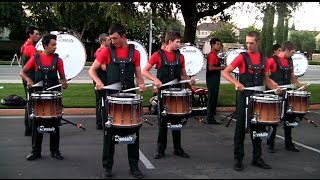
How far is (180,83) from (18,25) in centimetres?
3107

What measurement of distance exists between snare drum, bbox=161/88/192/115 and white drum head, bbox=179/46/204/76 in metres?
4.96

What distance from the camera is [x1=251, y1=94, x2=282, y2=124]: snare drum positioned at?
6250mm

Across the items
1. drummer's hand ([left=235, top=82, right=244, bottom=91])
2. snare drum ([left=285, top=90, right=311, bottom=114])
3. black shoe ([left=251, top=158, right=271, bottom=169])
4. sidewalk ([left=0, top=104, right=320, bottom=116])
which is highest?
drummer's hand ([left=235, top=82, right=244, bottom=91])

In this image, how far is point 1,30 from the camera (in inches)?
1480

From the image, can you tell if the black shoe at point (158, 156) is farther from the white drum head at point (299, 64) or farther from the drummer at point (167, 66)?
the white drum head at point (299, 64)

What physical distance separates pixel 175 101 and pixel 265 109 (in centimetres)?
144

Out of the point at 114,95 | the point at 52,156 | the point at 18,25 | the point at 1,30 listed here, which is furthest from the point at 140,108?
the point at 1,30

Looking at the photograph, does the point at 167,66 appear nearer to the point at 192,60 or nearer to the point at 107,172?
the point at 107,172

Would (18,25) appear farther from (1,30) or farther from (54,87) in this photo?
Result: (54,87)

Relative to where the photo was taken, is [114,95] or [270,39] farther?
[270,39]

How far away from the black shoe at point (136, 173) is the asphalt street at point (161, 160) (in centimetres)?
9

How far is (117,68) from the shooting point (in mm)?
5785

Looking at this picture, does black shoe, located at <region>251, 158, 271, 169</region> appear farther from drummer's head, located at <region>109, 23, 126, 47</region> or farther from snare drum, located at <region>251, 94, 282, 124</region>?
drummer's head, located at <region>109, 23, 126, 47</region>

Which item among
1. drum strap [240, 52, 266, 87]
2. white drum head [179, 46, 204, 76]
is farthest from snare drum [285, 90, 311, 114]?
white drum head [179, 46, 204, 76]
